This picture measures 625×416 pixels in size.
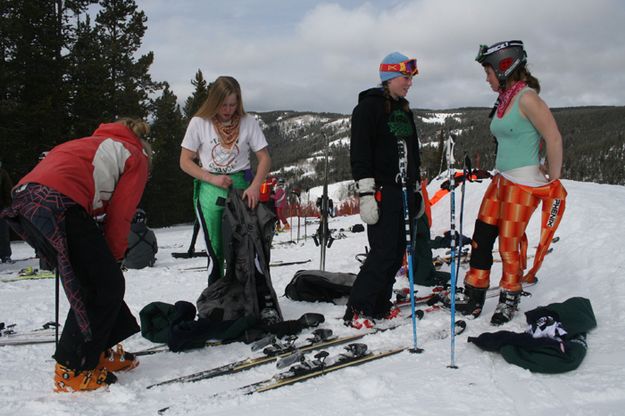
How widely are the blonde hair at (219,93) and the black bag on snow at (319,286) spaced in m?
2.07

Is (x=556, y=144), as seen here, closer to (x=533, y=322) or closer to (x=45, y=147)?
(x=533, y=322)

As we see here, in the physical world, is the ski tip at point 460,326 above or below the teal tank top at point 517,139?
below

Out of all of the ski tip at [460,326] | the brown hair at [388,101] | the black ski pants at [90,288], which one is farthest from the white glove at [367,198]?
the black ski pants at [90,288]

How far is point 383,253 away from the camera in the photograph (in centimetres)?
375

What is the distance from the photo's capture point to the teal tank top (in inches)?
142

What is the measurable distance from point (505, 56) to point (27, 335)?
4587 millimetres

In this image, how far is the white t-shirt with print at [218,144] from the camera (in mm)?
3912

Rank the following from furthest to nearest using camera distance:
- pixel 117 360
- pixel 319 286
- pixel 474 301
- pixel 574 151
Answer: pixel 574 151, pixel 319 286, pixel 474 301, pixel 117 360

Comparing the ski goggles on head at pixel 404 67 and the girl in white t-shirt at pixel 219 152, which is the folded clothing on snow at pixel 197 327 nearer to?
the girl in white t-shirt at pixel 219 152

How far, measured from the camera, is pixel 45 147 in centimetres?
1808

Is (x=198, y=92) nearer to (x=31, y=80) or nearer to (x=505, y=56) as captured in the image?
(x=31, y=80)

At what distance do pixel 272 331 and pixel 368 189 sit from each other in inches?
55.1

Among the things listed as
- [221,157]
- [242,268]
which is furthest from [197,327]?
[221,157]

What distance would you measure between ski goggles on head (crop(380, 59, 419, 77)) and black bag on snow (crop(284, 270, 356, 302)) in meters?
2.30
